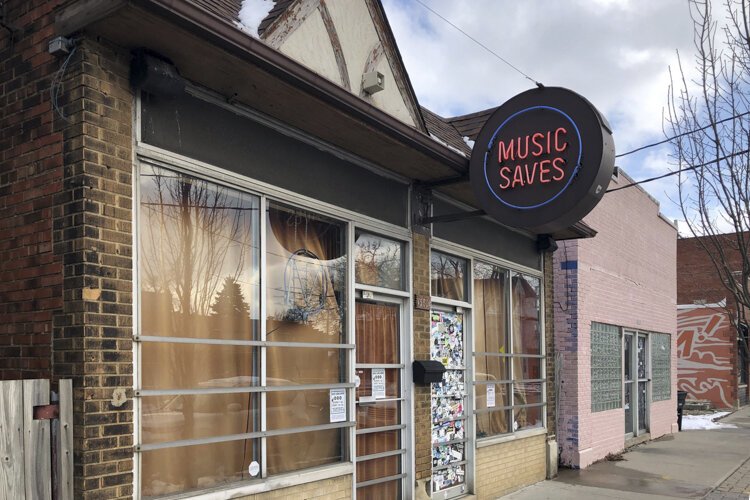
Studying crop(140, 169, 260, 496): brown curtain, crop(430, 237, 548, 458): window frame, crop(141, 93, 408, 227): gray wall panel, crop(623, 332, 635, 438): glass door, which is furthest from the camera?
crop(623, 332, 635, 438): glass door

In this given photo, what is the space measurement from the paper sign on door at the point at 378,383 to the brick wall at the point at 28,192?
11.5ft

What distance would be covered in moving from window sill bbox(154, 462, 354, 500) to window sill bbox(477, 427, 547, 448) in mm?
3024

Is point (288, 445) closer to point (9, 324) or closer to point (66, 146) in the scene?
point (9, 324)

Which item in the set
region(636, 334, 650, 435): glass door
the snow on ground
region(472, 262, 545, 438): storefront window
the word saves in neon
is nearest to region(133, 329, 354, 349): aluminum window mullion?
the word saves in neon

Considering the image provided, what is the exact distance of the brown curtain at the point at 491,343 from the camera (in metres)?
9.23

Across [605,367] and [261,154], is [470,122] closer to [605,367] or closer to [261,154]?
[261,154]

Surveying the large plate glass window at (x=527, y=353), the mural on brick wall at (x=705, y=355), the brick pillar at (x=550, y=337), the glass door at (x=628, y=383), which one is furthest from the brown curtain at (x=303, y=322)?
the mural on brick wall at (x=705, y=355)

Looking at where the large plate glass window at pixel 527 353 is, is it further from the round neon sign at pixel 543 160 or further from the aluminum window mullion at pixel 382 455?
the round neon sign at pixel 543 160

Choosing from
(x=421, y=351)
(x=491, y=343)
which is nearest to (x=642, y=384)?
(x=491, y=343)

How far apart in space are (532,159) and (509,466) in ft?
16.3

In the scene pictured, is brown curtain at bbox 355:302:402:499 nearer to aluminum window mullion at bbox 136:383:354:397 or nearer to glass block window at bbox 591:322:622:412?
aluminum window mullion at bbox 136:383:354:397

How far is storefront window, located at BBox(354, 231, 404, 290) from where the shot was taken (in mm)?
7020

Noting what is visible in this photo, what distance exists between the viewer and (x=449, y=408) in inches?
334

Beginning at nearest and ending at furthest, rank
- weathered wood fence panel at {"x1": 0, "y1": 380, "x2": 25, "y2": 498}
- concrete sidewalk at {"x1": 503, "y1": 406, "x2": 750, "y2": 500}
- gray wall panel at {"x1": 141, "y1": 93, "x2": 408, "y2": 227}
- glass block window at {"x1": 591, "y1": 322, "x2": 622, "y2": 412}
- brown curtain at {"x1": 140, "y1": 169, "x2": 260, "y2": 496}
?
1. weathered wood fence panel at {"x1": 0, "y1": 380, "x2": 25, "y2": 498}
2. brown curtain at {"x1": 140, "y1": 169, "x2": 260, "y2": 496}
3. gray wall panel at {"x1": 141, "y1": 93, "x2": 408, "y2": 227}
4. concrete sidewalk at {"x1": 503, "y1": 406, "x2": 750, "y2": 500}
5. glass block window at {"x1": 591, "y1": 322, "x2": 622, "y2": 412}
